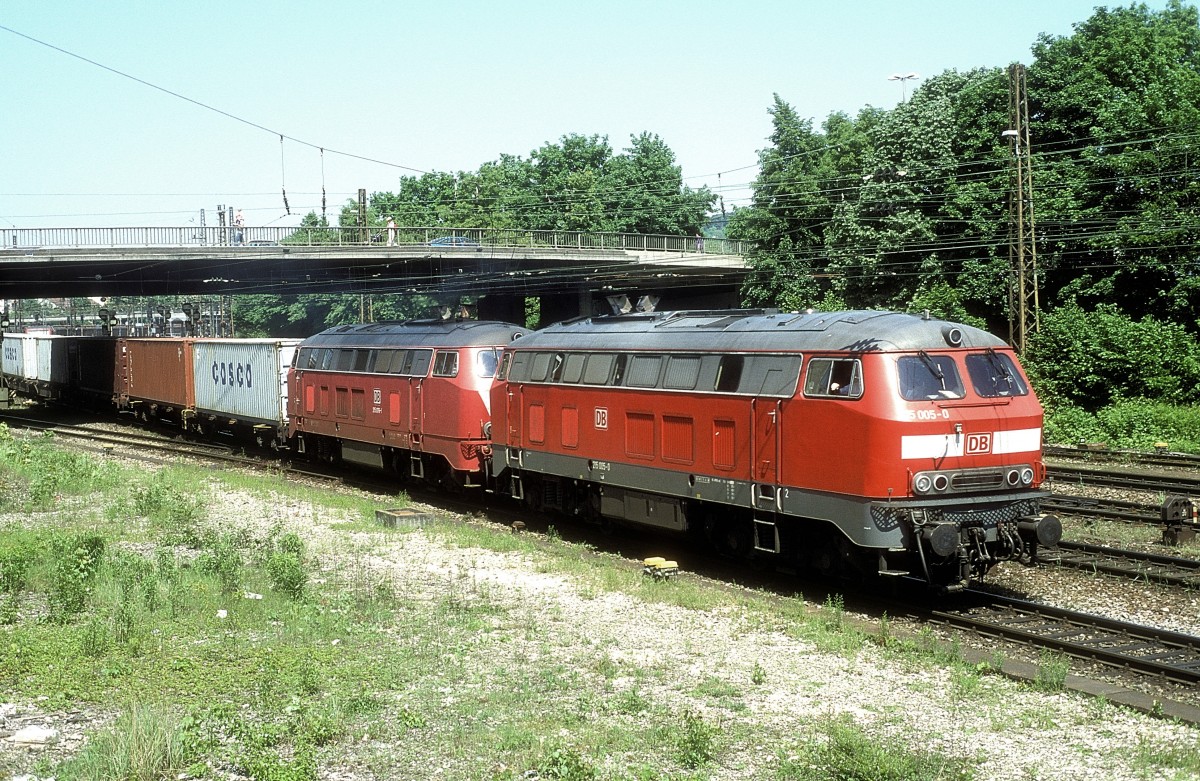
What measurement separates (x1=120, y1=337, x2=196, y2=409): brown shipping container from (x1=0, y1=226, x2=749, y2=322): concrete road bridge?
4422 mm

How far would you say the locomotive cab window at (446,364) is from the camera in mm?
24203

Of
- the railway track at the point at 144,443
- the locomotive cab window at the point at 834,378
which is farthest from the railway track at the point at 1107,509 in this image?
the railway track at the point at 144,443

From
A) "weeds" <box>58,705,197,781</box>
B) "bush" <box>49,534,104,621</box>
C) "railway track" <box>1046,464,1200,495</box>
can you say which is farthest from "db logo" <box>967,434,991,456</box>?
"bush" <box>49,534,104,621</box>

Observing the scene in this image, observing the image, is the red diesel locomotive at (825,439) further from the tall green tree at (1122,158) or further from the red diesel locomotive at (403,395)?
the tall green tree at (1122,158)

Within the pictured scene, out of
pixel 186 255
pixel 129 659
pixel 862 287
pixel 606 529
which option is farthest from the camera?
pixel 862 287

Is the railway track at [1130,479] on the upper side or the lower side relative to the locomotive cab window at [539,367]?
lower

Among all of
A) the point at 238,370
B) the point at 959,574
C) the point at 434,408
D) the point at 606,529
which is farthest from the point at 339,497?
the point at 959,574

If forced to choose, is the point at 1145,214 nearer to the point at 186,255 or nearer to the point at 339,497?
the point at 339,497

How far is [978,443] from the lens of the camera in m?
14.6

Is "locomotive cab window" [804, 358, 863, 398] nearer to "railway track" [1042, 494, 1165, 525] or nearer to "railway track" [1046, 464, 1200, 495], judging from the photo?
"railway track" [1042, 494, 1165, 525]

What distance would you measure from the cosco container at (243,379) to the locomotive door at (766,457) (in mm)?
20073

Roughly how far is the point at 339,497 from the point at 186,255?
84.6ft

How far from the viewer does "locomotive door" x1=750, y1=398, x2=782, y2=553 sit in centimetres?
1573

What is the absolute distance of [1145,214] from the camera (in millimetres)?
40750
